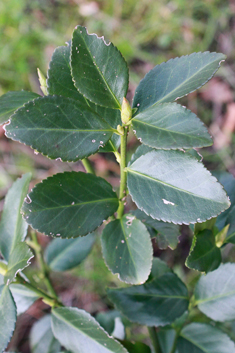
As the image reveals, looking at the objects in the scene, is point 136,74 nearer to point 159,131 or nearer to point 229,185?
point 229,185

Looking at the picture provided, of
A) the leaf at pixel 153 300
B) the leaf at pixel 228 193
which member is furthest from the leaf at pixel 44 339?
the leaf at pixel 228 193

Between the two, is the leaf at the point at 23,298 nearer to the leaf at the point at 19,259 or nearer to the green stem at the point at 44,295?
the green stem at the point at 44,295

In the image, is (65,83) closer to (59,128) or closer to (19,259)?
(59,128)

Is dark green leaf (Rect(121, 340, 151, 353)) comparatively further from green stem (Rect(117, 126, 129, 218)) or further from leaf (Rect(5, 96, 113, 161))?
leaf (Rect(5, 96, 113, 161))

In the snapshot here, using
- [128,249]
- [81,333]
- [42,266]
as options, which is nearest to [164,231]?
[128,249]

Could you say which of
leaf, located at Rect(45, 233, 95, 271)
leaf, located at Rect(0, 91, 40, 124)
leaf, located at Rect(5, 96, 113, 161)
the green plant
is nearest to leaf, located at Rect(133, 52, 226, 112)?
the green plant
